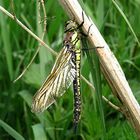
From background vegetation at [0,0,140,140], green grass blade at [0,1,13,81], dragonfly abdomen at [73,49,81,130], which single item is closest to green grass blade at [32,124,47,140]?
background vegetation at [0,0,140,140]

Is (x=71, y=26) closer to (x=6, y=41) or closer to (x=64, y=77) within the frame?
(x=64, y=77)

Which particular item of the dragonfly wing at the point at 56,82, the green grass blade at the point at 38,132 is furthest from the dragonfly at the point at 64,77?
the green grass blade at the point at 38,132

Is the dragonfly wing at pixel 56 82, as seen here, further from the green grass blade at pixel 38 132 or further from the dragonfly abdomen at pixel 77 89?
the green grass blade at pixel 38 132

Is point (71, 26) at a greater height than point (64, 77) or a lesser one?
greater

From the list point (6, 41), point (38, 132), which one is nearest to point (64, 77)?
point (38, 132)

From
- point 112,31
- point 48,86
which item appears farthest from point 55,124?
point 112,31
